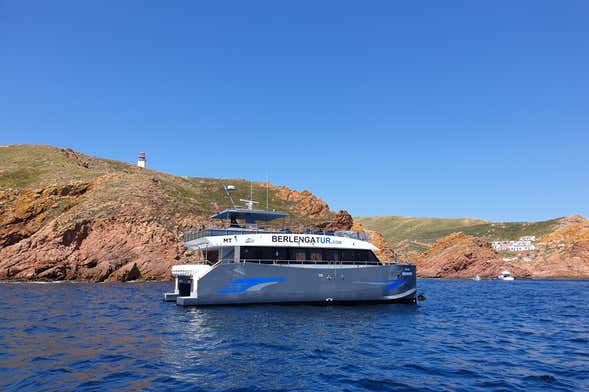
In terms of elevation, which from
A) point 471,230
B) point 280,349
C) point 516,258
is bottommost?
point 280,349

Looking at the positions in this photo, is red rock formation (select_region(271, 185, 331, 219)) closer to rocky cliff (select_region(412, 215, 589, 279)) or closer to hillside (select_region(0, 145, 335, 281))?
hillside (select_region(0, 145, 335, 281))

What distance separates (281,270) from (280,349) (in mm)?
11357

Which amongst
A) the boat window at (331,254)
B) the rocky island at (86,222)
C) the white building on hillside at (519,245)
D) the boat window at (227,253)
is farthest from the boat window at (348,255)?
the white building on hillside at (519,245)

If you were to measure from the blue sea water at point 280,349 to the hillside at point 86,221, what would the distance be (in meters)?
25.5

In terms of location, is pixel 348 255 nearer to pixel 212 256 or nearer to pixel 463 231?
pixel 212 256

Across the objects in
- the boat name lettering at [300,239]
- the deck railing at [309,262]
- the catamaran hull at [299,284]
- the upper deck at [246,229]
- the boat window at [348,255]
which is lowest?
the catamaran hull at [299,284]

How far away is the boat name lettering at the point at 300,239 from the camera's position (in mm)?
27109

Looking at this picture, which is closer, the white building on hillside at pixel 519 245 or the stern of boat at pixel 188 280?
the stern of boat at pixel 188 280

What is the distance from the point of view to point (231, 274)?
81.7 feet

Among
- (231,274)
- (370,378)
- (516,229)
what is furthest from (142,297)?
(516,229)

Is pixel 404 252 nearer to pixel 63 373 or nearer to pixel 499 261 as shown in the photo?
pixel 499 261

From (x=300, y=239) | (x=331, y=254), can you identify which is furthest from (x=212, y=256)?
(x=331, y=254)

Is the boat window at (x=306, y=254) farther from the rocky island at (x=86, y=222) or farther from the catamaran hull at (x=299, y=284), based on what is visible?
the rocky island at (x=86, y=222)

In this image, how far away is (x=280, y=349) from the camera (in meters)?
14.5
